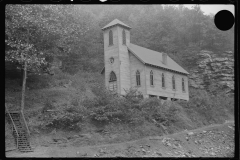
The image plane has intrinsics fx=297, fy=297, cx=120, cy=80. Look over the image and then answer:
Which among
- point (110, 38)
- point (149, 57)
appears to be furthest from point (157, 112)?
point (110, 38)

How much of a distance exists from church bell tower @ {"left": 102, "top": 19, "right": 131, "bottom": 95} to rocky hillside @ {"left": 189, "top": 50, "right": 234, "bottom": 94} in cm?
1964

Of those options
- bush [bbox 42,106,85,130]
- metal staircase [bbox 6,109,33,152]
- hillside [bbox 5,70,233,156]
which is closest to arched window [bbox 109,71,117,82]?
hillside [bbox 5,70,233,156]

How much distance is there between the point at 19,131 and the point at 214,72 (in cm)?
3597

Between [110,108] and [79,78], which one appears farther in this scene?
[79,78]

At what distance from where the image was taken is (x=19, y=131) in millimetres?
22266

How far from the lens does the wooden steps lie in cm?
2091

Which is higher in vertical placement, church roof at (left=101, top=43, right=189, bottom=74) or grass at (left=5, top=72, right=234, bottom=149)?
church roof at (left=101, top=43, right=189, bottom=74)

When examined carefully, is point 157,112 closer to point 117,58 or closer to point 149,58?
point 117,58

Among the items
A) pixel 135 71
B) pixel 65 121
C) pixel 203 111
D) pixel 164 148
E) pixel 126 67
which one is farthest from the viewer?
pixel 203 111

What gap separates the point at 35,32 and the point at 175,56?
2994 cm

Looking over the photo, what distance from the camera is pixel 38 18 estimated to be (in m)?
27.1

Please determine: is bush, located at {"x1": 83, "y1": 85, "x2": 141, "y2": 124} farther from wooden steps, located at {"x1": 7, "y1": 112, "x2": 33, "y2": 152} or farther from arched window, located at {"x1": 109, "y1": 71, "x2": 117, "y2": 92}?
arched window, located at {"x1": 109, "y1": 71, "x2": 117, "y2": 92}

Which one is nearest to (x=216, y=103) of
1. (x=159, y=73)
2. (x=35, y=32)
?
(x=159, y=73)

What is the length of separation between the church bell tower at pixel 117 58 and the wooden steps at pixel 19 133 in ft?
36.7
